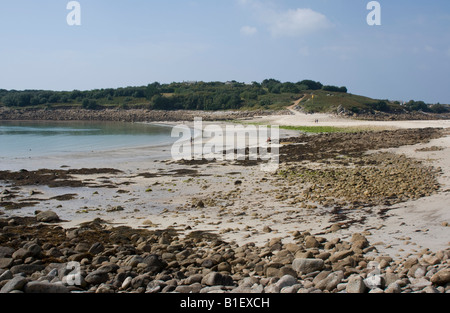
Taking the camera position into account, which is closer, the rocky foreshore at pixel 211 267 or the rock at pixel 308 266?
the rocky foreshore at pixel 211 267

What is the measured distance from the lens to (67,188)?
14.5 metres

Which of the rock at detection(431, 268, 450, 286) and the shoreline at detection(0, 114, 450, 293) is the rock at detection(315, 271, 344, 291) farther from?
the rock at detection(431, 268, 450, 286)

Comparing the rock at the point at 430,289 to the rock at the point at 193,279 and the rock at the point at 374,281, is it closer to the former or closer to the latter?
the rock at the point at 374,281

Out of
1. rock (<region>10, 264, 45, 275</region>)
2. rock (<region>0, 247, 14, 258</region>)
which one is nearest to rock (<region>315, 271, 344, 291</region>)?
rock (<region>10, 264, 45, 275</region>)

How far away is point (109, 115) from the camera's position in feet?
284

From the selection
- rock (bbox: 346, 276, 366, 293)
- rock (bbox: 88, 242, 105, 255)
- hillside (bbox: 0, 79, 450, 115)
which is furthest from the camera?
hillside (bbox: 0, 79, 450, 115)

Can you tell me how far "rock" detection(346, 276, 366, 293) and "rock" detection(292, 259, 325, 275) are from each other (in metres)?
0.77

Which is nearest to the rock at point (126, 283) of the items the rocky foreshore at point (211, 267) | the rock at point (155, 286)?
the rocky foreshore at point (211, 267)

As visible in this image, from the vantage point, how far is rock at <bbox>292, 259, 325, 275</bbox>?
213 inches

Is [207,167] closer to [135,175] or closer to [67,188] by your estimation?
[135,175]

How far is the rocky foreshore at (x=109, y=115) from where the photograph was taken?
75312 millimetres

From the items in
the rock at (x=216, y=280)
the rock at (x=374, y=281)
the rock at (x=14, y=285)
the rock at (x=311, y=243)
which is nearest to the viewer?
the rock at (x=374, y=281)

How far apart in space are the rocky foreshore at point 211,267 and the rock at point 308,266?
0.5 inches
